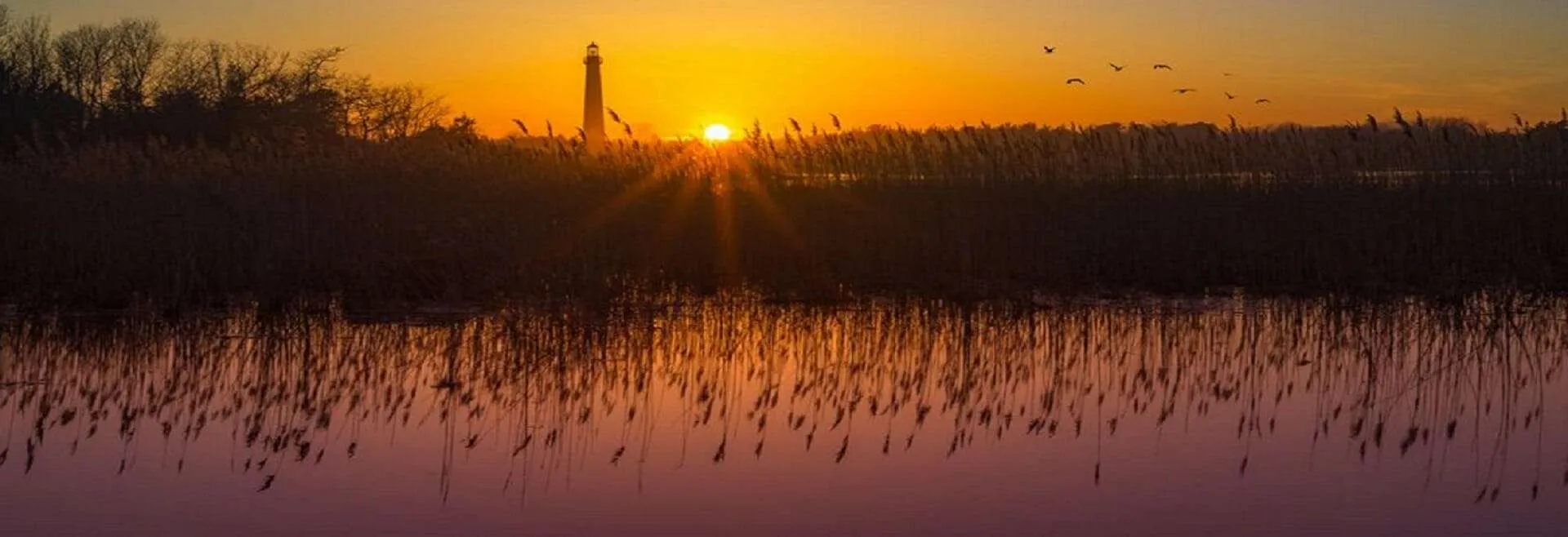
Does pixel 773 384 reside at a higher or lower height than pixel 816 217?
lower

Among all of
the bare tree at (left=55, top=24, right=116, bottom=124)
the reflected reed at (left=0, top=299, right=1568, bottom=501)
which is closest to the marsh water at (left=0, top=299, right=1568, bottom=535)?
the reflected reed at (left=0, top=299, right=1568, bottom=501)

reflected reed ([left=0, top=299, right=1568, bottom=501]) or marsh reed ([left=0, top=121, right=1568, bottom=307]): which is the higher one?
marsh reed ([left=0, top=121, right=1568, bottom=307])

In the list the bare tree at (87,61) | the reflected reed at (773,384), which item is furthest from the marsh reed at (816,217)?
the bare tree at (87,61)

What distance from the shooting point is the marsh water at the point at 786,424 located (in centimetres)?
561

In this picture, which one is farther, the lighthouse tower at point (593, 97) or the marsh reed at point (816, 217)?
the lighthouse tower at point (593, 97)

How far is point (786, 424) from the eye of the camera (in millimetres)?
7137

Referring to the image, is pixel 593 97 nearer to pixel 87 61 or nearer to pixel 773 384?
pixel 87 61

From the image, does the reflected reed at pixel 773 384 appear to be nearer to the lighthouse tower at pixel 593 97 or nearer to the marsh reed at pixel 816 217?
the marsh reed at pixel 816 217

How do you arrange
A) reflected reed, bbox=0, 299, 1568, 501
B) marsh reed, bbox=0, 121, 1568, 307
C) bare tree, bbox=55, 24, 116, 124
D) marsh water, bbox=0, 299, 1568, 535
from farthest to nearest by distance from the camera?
1. bare tree, bbox=55, 24, 116, 124
2. marsh reed, bbox=0, 121, 1568, 307
3. reflected reed, bbox=0, 299, 1568, 501
4. marsh water, bbox=0, 299, 1568, 535

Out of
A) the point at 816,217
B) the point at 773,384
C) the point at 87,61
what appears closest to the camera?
the point at 773,384

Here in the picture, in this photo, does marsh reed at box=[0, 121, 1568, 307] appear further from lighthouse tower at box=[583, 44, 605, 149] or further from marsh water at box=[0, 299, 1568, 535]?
lighthouse tower at box=[583, 44, 605, 149]

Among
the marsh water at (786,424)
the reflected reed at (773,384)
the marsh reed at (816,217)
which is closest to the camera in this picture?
the marsh water at (786,424)

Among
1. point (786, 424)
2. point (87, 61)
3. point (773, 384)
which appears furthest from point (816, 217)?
point (87, 61)

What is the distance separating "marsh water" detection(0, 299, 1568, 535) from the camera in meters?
5.61
